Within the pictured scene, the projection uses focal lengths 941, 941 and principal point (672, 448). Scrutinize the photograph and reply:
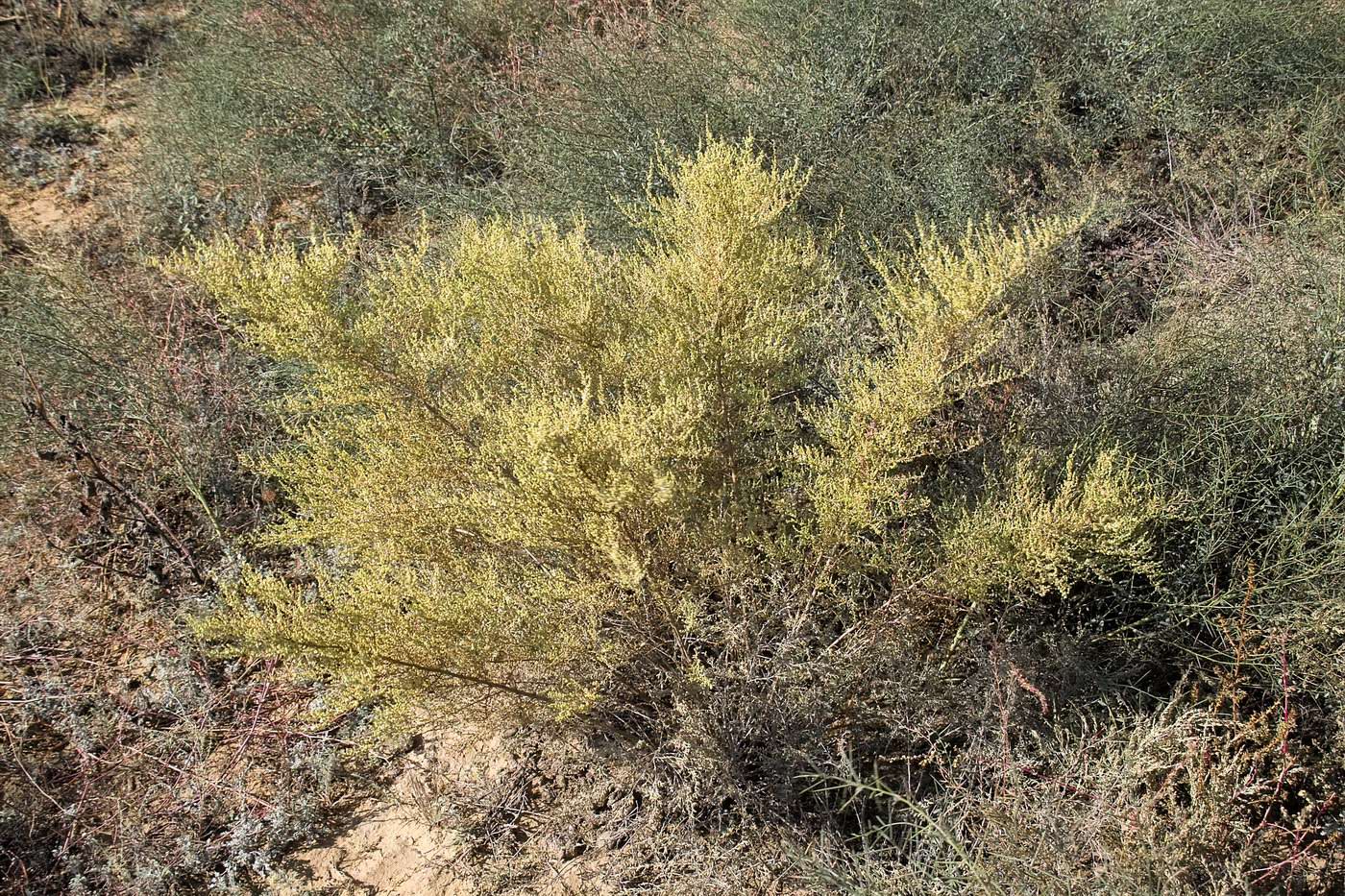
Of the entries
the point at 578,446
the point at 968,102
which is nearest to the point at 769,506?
the point at 578,446

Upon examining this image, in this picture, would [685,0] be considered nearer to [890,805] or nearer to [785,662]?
[785,662]

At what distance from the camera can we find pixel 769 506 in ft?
10.8

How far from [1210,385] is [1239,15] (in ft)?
8.48

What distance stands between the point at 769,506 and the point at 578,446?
1147 mm

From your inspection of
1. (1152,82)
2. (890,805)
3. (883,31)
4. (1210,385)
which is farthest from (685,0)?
(890,805)

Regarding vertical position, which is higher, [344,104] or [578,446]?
[344,104]

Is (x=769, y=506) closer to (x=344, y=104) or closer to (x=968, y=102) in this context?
(x=968, y=102)

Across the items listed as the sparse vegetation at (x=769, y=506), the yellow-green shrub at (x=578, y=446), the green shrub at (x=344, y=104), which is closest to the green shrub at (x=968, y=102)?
the sparse vegetation at (x=769, y=506)

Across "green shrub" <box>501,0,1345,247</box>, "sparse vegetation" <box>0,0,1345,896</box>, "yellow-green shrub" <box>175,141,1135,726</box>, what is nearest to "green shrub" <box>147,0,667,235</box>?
"green shrub" <box>501,0,1345,247</box>

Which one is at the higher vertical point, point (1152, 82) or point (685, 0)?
point (685, 0)

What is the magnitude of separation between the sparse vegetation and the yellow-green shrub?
19 mm

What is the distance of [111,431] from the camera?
4684mm

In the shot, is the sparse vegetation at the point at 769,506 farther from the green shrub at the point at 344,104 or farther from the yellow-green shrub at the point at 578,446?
the green shrub at the point at 344,104

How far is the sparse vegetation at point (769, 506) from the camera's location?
8.76 ft
